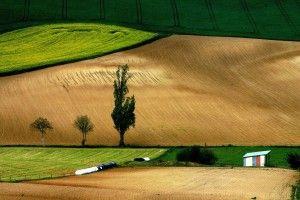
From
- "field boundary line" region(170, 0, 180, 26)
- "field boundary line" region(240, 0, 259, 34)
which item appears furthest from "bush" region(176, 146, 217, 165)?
"field boundary line" region(170, 0, 180, 26)

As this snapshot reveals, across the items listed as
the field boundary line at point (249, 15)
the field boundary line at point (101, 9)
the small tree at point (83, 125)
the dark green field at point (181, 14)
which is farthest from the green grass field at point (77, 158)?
the field boundary line at point (101, 9)

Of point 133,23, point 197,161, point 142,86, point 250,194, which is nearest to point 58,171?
point 197,161

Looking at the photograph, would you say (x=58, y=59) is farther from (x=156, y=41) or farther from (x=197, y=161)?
(x=197, y=161)

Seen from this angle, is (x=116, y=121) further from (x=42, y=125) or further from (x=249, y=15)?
(x=249, y=15)

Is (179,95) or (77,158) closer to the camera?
(77,158)

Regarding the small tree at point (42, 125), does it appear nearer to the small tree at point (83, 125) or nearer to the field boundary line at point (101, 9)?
the small tree at point (83, 125)

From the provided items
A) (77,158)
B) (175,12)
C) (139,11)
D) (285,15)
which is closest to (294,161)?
(77,158)
